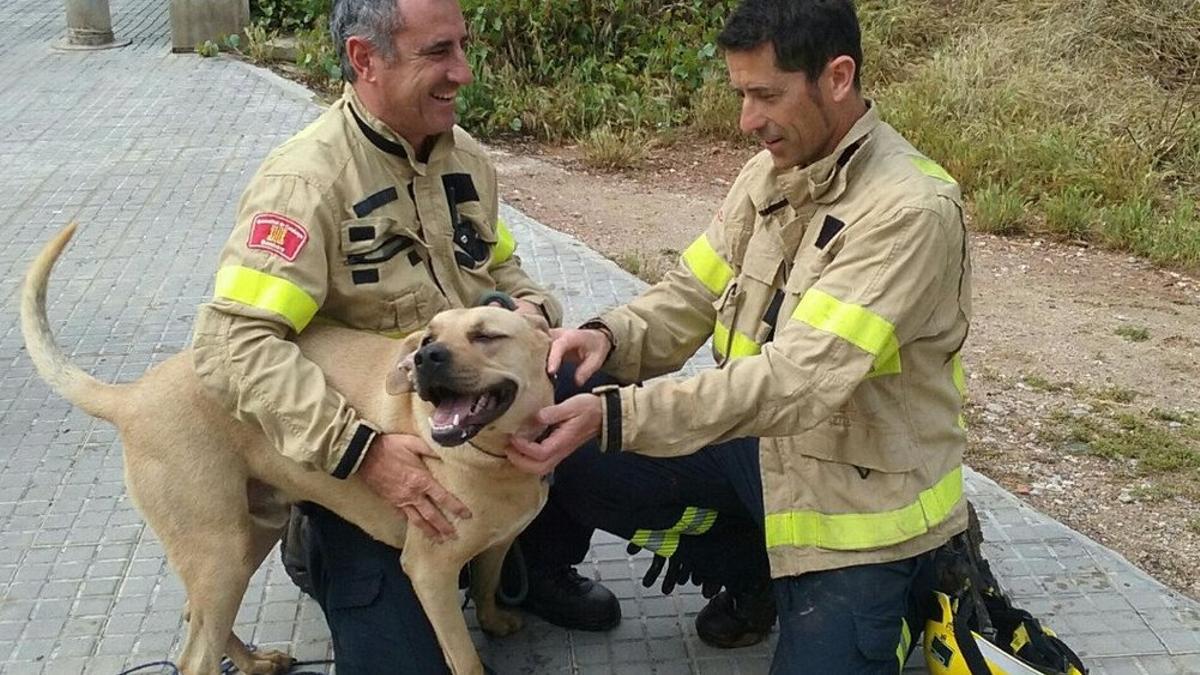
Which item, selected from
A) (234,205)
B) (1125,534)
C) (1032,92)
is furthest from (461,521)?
(1032,92)

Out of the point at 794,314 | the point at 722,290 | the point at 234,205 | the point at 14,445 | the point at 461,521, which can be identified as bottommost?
the point at 234,205

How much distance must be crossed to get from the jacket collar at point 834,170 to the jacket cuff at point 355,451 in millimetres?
1230

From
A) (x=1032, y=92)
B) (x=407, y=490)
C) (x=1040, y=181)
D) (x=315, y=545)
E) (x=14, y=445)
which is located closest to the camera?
(x=407, y=490)

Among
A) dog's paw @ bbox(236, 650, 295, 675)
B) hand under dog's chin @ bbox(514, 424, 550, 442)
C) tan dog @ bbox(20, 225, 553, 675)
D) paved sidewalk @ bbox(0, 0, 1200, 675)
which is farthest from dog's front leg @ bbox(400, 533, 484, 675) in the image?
dog's paw @ bbox(236, 650, 295, 675)

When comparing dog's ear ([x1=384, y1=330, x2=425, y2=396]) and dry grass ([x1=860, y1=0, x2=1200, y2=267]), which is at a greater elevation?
dog's ear ([x1=384, y1=330, x2=425, y2=396])

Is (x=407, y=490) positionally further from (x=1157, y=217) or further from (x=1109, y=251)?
(x=1157, y=217)

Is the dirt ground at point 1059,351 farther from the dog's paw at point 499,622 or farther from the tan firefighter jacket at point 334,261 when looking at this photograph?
the tan firefighter jacket at point 334,261

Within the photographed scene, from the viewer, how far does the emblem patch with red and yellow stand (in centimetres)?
300

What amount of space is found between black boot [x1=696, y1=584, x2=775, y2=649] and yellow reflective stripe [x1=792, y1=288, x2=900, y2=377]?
39.0 inches

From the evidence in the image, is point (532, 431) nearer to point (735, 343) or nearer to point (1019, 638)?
point (735, 343)

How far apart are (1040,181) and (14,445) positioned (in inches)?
259

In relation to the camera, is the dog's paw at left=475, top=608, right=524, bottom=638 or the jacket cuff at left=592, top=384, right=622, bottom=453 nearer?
the jacket cuff at left=592, top=384, right=622, bottom=453

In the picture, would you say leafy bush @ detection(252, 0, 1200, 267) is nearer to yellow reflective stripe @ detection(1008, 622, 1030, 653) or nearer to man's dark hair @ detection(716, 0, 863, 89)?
yellow reflective stripe @ detection(1008, 622, 1030, 653)

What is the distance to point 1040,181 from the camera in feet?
27.5
